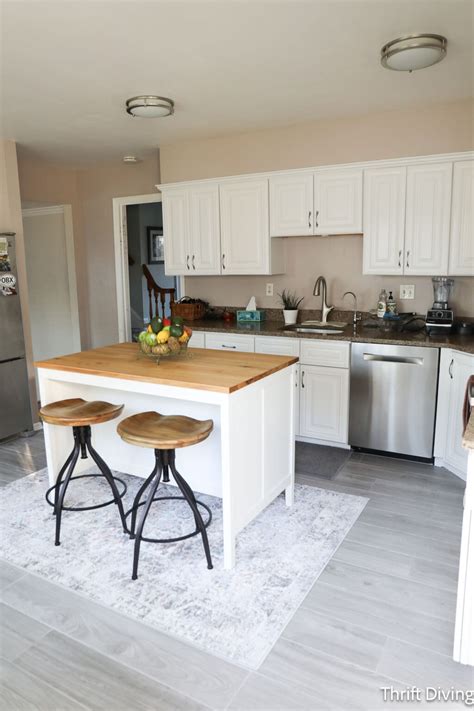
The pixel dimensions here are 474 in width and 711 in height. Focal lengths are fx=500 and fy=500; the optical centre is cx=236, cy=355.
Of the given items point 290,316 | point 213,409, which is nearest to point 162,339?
point 213,409

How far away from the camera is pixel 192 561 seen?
8.20 ft

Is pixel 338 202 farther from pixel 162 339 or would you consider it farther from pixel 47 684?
pixel 47 684

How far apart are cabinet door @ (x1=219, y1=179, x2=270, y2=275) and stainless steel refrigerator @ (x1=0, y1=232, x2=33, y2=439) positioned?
182cm

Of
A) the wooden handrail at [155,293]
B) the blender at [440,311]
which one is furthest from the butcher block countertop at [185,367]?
the wooden handrail at [155,293]

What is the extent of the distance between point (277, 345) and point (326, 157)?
158 centimetres

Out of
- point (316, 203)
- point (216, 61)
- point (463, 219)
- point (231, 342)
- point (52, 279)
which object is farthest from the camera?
point (52, 279)

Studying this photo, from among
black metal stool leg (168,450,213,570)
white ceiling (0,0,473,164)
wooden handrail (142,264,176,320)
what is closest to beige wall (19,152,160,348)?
wooden handrail (142,264,176,320)

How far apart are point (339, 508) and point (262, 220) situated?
248cm

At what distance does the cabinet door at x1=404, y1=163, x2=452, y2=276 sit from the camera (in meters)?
3.59

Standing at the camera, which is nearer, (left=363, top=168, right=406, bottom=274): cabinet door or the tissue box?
(left=363, top=168, right=406, bottom=274): cabinet door

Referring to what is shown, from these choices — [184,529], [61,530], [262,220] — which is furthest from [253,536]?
[262,220]

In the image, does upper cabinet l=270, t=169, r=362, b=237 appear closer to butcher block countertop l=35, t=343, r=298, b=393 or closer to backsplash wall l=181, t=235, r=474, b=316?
backsplash wall l=181, t=235, r=474, b=316

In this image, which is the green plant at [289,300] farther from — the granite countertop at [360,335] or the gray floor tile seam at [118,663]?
the gray floor tile seam at [118,663]

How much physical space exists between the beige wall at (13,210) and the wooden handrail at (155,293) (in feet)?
8.57
